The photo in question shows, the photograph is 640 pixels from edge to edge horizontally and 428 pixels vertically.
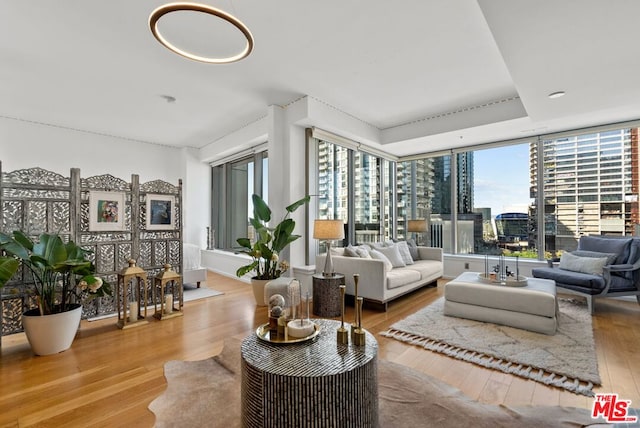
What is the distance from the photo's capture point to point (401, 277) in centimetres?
406

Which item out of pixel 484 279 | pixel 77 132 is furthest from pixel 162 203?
pixel 484 279

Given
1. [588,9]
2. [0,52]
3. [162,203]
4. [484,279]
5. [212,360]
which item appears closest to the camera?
[588,9]

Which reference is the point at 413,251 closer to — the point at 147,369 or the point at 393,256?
the point at 393,256

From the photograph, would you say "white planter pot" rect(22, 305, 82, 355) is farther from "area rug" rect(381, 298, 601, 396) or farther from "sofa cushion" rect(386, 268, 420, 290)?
"sofa cushion" rect(386, 268, 420, 290)

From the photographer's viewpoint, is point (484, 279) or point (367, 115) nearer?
point (484, 279)

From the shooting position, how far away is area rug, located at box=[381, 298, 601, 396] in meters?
2.26

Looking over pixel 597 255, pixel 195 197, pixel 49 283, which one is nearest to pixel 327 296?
pixel 49 283

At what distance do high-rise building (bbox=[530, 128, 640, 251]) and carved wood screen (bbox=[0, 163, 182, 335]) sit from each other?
6.08m

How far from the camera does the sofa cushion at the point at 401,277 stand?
3879mm

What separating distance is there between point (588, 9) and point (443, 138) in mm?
3337

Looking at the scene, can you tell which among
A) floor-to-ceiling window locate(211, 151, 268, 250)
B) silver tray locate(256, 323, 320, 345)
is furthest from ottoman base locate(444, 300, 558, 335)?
floor-to-ceiling window locate(211, 151, 268, 250)

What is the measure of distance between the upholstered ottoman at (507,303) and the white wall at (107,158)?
230 inches

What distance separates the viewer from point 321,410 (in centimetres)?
137

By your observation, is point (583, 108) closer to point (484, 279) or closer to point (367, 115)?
point (484, 279)
